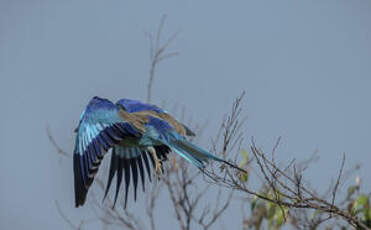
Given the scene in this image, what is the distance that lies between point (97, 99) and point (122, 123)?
0.37 m

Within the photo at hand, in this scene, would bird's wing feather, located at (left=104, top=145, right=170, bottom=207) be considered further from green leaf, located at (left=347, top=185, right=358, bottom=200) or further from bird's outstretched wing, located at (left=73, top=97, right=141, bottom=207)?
green leaf, located at (left=347, top=185, right=358, bottom=200)

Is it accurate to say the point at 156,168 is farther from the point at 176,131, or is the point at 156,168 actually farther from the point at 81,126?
the point at 81,126

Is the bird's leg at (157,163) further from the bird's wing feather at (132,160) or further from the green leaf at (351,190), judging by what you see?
the green leaf at (351,190)

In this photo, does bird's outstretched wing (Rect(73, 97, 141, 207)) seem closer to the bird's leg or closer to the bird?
the bird

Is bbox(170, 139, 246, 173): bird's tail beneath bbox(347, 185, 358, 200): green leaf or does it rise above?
beneath

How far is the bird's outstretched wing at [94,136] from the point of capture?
3.67m

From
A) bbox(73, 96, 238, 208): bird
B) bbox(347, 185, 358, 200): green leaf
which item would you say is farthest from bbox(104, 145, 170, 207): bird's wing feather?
bbox(347, 185, 358, 200): green leaf

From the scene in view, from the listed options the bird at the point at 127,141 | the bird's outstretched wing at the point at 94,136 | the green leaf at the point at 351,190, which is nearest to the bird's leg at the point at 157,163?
the bird at the point at 127,141

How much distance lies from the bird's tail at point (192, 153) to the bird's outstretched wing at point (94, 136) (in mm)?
336

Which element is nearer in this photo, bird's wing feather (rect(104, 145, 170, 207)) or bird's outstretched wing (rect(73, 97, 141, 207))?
bird's outstretched wing (rect(73, 97, 141, 207))

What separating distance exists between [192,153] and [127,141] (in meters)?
0.75

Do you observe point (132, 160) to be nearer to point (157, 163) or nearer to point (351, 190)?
point (157, 163)

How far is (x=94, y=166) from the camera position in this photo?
3730 mm

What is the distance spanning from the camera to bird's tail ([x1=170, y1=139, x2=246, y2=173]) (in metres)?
3.67
